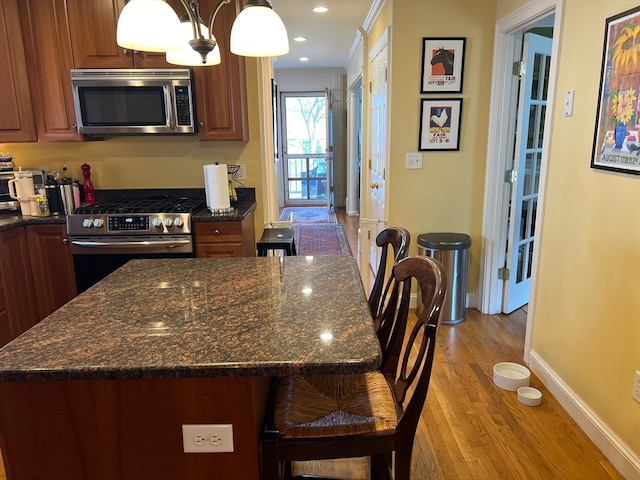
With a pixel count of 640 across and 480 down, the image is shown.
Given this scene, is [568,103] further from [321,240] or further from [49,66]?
[321,240]

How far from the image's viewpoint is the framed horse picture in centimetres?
311

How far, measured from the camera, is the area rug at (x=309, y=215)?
7.08m

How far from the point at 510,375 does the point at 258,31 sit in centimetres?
224

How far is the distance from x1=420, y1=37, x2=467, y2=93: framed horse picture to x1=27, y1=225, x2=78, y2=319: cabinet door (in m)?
2.68

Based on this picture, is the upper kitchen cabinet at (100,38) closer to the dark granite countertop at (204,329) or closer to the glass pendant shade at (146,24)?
the glass pendant shade at (146,24)

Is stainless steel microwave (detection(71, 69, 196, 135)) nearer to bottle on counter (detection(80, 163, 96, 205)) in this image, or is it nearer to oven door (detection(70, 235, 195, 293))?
bottle on counter (detection(80, 163, 96, 205))

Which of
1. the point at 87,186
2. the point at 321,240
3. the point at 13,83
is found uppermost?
the point at 13,83

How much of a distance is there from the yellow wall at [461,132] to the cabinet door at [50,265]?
2.29 metres

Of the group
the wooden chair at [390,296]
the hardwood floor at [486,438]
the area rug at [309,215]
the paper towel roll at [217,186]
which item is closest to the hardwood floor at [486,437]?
the hardwood floor at [486,438]

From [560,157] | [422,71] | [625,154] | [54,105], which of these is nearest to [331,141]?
[422,71]

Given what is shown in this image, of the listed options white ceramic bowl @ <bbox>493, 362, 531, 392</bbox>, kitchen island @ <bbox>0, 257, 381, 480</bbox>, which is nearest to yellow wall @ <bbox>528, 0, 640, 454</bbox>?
white ceramic bowl @ <bbox>493, 362, 531, 392</bbox>

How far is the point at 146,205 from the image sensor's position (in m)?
3.08

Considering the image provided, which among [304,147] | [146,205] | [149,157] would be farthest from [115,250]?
[304,147]

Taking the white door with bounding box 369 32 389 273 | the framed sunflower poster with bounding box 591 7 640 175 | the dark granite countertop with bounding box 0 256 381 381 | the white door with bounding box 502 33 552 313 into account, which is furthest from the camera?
the white door with bounding box 369 32 389 273
